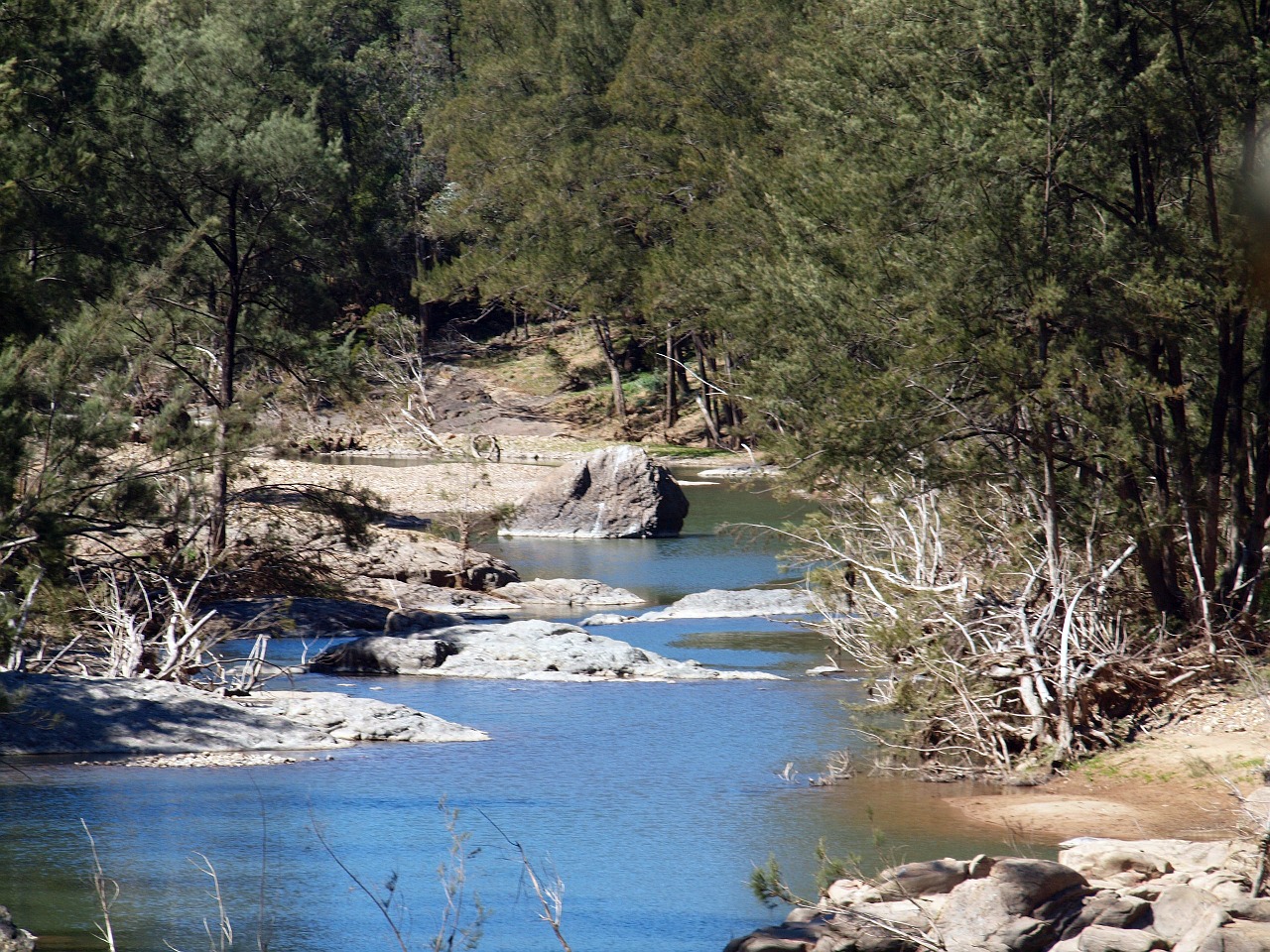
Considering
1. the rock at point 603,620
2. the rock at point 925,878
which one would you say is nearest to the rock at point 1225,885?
the rock at point 925,878

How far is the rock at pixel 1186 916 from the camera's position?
331 inches

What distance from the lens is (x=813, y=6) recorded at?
130ft

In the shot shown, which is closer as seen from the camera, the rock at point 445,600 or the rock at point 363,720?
the rock at point 363,720

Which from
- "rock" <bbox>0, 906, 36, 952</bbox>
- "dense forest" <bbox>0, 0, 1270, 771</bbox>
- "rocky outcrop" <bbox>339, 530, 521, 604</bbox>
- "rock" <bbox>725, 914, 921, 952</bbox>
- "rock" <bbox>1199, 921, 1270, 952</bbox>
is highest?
"dense forest" <bbox>0, 0, 1270, 771</bbox>

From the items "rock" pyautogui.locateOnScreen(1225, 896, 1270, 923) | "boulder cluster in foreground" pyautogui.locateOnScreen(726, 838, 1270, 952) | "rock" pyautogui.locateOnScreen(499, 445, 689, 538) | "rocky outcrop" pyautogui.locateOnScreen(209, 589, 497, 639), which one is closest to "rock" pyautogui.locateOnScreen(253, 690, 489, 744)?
"rocky outcrop" pyautogui.locateOnScreen(209, 589, 497, 639)

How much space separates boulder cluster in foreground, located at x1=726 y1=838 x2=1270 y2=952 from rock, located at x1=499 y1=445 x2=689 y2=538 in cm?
2342

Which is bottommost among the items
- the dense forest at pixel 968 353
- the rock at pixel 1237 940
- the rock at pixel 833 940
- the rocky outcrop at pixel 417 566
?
the rock at pixel 833 940

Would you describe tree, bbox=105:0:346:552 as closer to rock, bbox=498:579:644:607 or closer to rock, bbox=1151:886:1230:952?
rock, bbox=498:579:644:607

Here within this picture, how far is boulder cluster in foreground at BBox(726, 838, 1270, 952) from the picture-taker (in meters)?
8.52

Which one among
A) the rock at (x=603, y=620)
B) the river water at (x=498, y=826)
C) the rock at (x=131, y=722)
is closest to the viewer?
the river water at (x=498, y=826)

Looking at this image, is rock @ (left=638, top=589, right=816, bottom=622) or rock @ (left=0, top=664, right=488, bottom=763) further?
rock @ (left=638, top=589, right=816, bottom=622)

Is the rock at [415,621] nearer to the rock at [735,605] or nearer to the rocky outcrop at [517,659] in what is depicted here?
the rocky outcrop at [517,659]

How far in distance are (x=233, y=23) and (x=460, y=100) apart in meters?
12.3

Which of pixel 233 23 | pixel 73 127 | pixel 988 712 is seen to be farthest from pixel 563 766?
pixel 233 23
